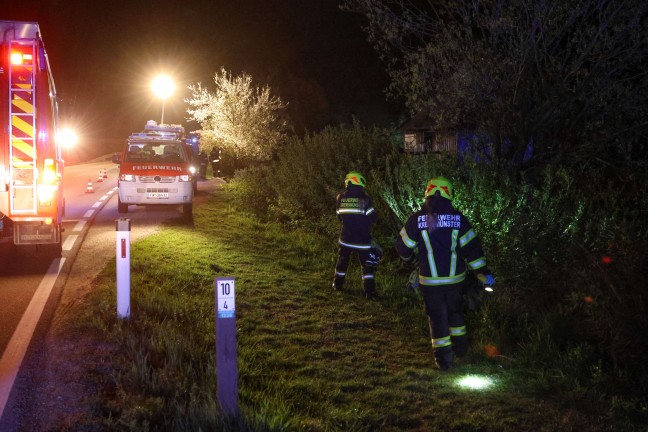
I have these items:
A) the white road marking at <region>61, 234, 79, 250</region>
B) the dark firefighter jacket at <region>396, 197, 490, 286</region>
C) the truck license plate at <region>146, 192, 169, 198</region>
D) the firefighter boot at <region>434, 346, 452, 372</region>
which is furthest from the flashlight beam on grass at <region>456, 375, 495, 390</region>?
the truck license plate at <region>146, 192, 169, 198</region>

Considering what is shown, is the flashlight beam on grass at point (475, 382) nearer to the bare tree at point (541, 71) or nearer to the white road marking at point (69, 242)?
the bare tree at point (541, 71)

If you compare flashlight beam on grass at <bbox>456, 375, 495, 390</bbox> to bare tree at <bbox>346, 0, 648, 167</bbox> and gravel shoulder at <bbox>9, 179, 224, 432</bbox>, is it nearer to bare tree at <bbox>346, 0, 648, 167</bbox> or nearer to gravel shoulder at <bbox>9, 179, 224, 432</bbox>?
gravel shoulder at <bbox>9, 179, 224, 432</bbox>

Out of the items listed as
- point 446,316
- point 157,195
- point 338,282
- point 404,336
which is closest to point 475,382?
point 446,316

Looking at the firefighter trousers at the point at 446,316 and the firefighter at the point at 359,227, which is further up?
the firefighter at the point at 359,227

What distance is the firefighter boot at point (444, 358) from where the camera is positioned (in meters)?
5.92

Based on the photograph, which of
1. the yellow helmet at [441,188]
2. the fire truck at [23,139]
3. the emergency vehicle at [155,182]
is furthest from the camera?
the emergency vehicle at [155,182]

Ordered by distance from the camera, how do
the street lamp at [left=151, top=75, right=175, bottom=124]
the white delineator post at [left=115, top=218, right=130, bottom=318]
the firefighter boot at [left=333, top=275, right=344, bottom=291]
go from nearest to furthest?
the white delineator post at [left=115, top=218, right=130, bottom=318], the firefighter boot at [left=333, top=275, right=344, bottom=291], the street lamp at [left=151, top=75, right=175, bottom=124]

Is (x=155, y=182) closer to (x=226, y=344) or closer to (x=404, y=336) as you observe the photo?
(x=404, y=336)

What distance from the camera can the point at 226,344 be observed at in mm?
4465

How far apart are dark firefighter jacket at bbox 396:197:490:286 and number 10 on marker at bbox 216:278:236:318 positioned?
2.30m

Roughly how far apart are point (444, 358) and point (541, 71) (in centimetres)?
590

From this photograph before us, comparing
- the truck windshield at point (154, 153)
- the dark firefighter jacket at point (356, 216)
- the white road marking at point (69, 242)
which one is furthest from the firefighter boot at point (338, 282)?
the truck windshield at point (154, 153)

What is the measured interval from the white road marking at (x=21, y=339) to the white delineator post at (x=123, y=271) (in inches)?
36.0

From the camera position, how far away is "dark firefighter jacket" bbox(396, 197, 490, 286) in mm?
6035
